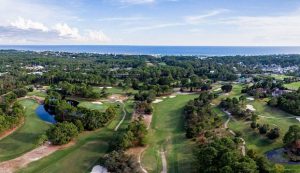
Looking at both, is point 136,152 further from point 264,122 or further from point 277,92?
point 277,92

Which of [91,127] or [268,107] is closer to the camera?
[91,127]

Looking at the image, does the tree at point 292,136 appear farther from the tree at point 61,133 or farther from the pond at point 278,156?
the tree at point 61,133

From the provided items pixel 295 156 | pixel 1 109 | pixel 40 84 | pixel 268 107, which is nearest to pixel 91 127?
pixel 1 109

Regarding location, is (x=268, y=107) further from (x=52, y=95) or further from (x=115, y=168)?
(x=52, y=95)

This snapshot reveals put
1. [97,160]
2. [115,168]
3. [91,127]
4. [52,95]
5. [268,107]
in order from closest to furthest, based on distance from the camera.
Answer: [115,168]
[97,160]
[91,127]
[268,107]
[52,95]

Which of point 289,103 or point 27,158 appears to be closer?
point 27,158

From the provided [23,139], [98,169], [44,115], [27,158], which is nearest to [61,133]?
[27,158]
